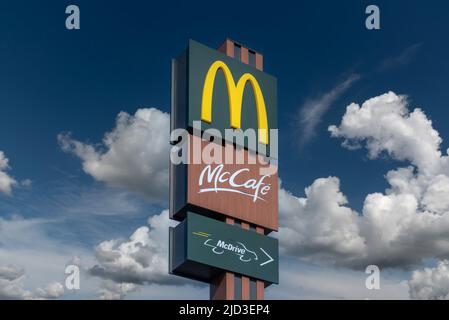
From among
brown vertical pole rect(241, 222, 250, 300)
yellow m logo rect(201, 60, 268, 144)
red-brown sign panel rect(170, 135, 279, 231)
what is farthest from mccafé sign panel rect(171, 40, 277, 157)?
brown vertical pole rect(241, 222, 250, 300)

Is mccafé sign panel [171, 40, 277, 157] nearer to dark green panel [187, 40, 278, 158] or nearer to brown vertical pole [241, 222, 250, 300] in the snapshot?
dark green panel [187, 40, 278, 158]

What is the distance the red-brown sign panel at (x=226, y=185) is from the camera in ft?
152

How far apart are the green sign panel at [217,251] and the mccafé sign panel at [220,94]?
6.06 meters

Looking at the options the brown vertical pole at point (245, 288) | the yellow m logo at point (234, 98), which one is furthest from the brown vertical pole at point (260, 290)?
the yellow m logo at point (234, 98)

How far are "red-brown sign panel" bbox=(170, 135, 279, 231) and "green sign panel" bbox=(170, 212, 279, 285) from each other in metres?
1.05

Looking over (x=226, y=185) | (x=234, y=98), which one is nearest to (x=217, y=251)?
(x=226, y=185)

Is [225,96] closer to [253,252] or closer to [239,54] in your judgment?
[239,54]

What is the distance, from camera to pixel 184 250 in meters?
44.7

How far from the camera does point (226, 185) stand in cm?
4841

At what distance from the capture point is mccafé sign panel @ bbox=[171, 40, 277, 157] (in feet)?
157

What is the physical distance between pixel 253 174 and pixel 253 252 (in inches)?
211

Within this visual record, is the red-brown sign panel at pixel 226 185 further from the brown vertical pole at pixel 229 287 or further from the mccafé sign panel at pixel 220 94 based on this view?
the mccafé sign panel at pixel 220 94
